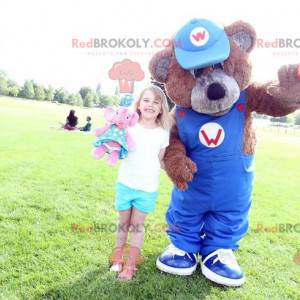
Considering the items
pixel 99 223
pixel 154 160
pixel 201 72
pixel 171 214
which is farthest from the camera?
pixel 99 223

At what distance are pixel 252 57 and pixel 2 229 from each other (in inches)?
90.7

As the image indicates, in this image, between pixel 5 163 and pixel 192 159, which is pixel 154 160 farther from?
pixel 5 163

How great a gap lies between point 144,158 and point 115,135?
25cm

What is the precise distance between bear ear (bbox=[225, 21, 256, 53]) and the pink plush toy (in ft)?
2.59

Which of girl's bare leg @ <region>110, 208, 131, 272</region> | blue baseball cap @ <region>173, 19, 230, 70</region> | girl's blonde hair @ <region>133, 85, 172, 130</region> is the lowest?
girl's bare leg @ <region>110, 208, 131, 272</region>

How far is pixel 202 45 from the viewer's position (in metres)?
2.41

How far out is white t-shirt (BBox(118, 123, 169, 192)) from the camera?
2.59 meters

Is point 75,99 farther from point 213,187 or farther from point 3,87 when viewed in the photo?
point 213,187

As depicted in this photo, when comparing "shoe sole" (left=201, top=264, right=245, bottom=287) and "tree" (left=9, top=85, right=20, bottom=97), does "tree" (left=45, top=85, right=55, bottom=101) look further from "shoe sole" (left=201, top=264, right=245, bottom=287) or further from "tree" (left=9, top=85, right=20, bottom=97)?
"shoe sole" (left=201, top=264, right=245, bottom=287)

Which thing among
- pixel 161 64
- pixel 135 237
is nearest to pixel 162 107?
pixel 161 64

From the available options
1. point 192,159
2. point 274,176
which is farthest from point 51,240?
point 274,176

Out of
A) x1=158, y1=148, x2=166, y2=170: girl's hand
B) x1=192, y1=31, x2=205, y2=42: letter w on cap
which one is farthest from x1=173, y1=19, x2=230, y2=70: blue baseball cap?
x1=158, y1=148, x2=166, y2=170: girl's hand

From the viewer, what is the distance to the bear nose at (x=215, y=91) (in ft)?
7.57

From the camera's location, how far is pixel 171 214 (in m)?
2.89
